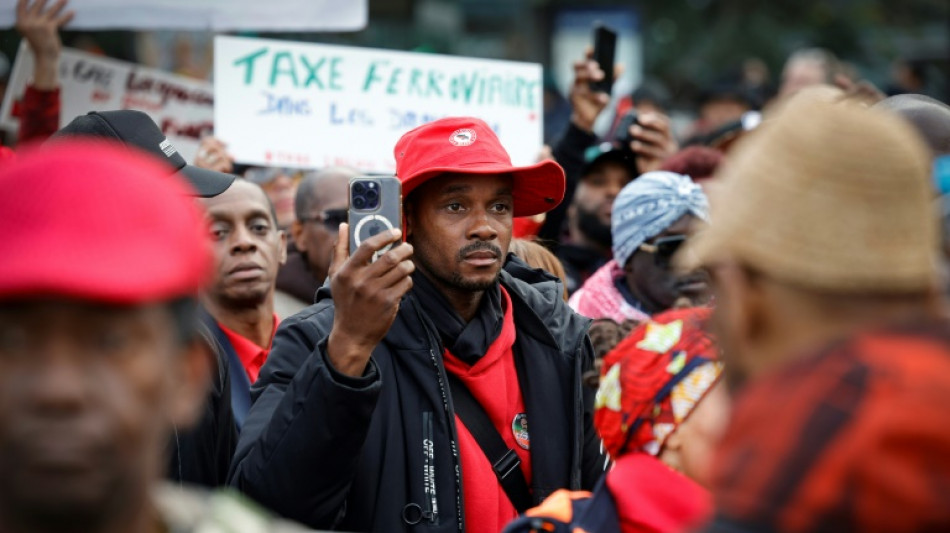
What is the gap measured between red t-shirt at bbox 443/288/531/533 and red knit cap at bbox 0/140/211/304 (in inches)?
80.5

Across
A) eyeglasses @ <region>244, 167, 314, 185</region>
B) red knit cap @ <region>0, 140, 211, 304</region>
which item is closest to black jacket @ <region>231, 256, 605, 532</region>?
red knit cap @ <region>0, 140, 211, 304</region>

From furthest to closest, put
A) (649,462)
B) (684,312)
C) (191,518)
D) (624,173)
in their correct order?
(624,173)
(684,312)
(649,462)
(191,518)

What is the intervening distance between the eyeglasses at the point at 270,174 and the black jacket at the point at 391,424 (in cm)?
395

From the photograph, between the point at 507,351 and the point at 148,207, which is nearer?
the point at 148,207

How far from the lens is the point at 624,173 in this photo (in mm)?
6672

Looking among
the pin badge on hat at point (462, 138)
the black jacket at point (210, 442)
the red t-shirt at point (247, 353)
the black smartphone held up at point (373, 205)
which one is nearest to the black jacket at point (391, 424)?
the black jacket at point (210, 442)

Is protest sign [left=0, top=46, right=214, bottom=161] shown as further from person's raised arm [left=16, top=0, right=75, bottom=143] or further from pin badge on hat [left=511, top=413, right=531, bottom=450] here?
pin badge on hat [left=511, top=413, right=531, bottom=450]

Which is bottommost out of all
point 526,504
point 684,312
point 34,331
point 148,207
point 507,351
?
point 526,504

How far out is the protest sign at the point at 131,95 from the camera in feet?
21.7

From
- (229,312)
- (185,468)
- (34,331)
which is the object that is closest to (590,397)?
(185,468)

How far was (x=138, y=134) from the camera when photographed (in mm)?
4281

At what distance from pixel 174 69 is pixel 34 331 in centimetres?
706

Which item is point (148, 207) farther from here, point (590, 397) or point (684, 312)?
point (590, 397)

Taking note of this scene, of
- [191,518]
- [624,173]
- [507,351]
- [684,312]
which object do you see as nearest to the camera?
[191,518]
